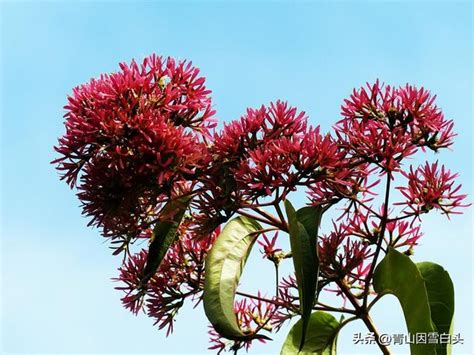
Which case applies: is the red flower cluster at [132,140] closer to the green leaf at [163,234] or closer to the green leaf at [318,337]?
the green leaf at [163,234]

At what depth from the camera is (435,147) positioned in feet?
8.09

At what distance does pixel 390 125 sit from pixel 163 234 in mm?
759

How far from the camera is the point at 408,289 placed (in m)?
2.29

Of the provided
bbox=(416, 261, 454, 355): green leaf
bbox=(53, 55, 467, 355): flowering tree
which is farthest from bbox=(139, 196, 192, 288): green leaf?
bbox=(416, 261, 454, 355): green leaf

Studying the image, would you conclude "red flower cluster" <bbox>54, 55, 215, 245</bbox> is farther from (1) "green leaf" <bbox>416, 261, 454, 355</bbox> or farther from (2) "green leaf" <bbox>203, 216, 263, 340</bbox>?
(1) "green leaf" <bbox>416, 261, 454, 355</bbox>

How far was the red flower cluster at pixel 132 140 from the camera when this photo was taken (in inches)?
86.7

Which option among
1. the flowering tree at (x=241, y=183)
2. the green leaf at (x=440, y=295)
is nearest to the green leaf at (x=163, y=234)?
the flowering tree at (x=241, y=183)

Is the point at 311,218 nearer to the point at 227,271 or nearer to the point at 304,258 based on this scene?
the point at 304,258

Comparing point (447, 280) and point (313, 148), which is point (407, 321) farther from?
point (313, 148)

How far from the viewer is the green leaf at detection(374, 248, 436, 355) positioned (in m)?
2.21

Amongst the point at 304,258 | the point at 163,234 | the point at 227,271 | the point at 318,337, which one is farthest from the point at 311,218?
the point at 318,337

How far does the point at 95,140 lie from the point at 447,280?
1.12 metres

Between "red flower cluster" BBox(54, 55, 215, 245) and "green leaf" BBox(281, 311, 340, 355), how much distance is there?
0.66 meters

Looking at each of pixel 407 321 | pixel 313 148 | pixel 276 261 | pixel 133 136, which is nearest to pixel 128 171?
pixel 133 136
